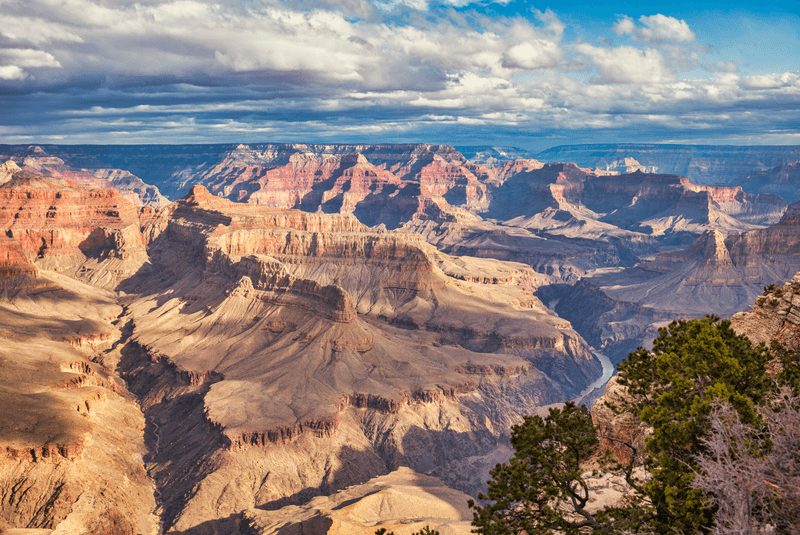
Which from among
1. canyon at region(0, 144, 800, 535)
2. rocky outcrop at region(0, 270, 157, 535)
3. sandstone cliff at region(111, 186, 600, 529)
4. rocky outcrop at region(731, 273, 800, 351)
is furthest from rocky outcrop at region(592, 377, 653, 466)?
rocky outcrop at region(0, 270, 157, 535)

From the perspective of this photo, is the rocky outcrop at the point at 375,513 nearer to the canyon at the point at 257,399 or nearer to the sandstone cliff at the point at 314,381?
the canyon at the point at 257,399

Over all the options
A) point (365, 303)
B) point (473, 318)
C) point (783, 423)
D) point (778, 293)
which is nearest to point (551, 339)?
point (473, 318)

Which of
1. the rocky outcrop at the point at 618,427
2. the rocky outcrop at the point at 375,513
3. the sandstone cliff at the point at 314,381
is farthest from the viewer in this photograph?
the sandstone cliff at the point at 314,381

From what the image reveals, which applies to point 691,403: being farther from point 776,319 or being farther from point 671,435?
point 776,319

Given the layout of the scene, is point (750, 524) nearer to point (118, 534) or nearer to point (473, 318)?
point (118, 534)

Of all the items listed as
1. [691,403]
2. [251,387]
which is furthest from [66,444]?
[691,403]

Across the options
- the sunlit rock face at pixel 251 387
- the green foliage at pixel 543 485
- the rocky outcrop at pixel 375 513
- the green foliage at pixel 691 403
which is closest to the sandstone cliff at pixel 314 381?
the sunlit rock face at pixel 251 387
